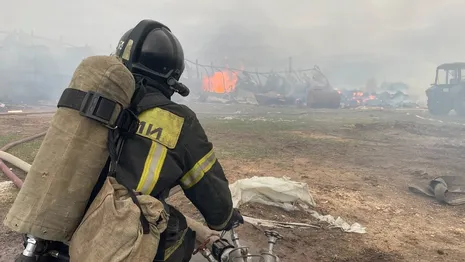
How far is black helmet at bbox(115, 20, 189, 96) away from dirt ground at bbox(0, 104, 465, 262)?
2.23 m

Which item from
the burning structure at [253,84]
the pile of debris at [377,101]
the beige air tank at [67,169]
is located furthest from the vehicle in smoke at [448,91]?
the beige air tank at [67,169]

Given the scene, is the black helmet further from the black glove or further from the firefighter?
the black glove

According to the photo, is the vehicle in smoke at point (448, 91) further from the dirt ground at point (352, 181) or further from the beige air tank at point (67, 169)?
the beige air tank at point (67, 169)

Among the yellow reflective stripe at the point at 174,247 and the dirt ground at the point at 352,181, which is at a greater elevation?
the yellow reflective stripe at the point at 174,247

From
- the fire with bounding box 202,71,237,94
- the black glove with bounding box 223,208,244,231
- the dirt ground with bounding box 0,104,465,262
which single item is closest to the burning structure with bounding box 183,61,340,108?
the fire with bounding box 202,71,237,94

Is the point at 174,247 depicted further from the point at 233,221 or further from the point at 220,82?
the point at 220,82

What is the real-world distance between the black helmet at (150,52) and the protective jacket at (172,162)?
106 millimetres

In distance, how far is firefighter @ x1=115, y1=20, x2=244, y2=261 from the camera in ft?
4.55

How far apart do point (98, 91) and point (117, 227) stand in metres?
0.52

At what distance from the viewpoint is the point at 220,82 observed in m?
35.5

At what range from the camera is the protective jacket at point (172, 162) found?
4.52 ft

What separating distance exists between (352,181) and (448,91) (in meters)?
17.5

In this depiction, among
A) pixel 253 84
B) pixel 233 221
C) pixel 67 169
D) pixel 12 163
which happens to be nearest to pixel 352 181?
pixel 233 221

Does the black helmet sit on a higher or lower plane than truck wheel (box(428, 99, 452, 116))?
higher
